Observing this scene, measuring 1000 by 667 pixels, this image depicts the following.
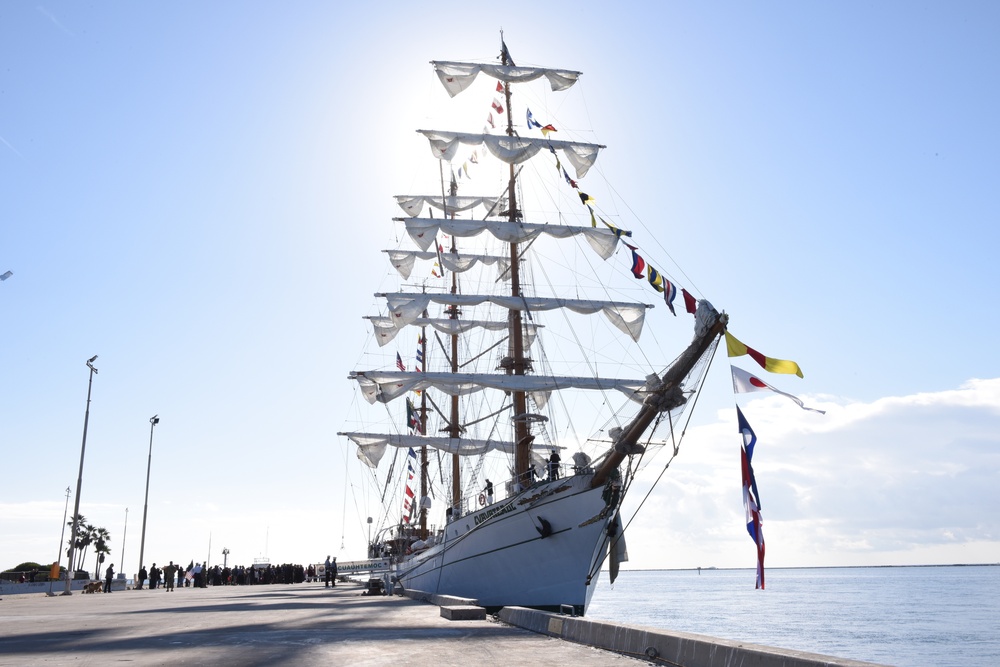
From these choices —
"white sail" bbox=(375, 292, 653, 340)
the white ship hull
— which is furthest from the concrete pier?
"white sail" bbox=(375, 292, 653, 340)

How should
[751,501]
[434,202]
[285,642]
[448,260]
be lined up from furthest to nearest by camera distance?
[434,202] → [448,260] → [751,501] → [285,642]

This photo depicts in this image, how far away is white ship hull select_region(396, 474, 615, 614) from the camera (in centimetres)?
2725

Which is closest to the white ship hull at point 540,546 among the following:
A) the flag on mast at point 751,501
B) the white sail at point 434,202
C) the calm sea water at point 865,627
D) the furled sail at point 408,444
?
the calm sea water at point 865,627

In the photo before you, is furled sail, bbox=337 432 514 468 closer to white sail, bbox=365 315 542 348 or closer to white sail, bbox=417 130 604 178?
white sail, bbox=365 315 542 348

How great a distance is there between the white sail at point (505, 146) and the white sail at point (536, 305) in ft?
20.4

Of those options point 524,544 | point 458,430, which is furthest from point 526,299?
Answer: point 458,430

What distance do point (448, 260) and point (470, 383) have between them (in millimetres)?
8872

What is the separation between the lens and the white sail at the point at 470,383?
35.7m

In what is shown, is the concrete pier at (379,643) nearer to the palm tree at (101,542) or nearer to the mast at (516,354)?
the mast at (516,354)

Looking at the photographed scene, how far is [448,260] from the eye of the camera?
45.0 meters

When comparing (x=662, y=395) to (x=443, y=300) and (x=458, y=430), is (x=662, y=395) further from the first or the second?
(x=458, y=430)

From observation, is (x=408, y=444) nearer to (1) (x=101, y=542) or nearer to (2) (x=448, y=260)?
(2) (x=448, y=260)

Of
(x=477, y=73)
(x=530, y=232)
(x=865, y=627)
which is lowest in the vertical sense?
(x=865, y=627)

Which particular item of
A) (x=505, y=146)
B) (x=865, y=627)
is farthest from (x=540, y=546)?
(x=865, y=627)
